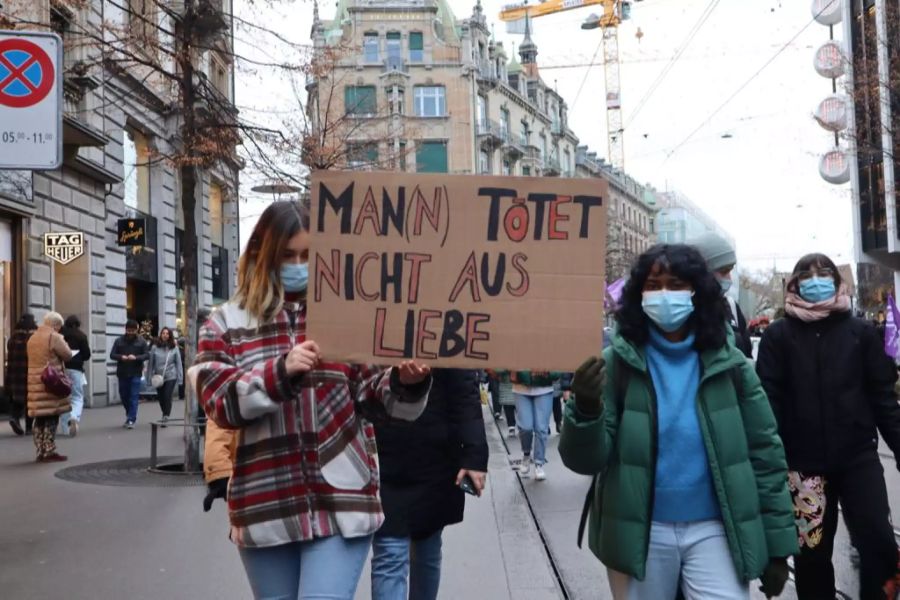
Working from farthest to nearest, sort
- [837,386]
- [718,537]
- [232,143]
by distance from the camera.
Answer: [232,143] < [837,386] < [718,537]

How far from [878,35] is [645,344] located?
28237mm

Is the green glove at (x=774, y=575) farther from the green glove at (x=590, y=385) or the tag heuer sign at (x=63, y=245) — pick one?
the tag heuer sign at (x=63, y=245)

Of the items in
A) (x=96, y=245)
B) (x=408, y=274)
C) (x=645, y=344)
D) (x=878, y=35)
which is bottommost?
(x=645, y=344)

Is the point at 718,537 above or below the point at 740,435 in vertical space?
below

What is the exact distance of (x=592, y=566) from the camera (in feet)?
23.2

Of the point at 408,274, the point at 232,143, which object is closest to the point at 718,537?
the point at 408,274

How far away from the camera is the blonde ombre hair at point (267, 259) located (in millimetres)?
3262

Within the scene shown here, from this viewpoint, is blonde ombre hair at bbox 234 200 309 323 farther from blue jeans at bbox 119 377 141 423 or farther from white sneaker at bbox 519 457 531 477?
blue jeans at bbox 119 377 141 423

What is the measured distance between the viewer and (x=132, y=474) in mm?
11875

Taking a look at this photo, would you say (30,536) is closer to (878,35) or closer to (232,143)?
(232,143)

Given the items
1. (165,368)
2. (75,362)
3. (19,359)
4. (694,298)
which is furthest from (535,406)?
(165,368)

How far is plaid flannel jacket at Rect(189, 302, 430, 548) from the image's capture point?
10.4ft

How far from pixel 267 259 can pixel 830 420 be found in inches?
118

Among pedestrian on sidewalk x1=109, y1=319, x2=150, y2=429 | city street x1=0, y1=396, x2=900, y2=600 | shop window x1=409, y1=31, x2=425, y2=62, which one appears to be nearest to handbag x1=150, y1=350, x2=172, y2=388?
pedestrian on sidewalk x1=109, y1=319, x2=150, y2=429
